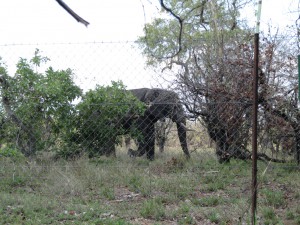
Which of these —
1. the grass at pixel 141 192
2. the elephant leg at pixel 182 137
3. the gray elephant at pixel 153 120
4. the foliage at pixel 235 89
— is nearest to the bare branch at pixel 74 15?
the grass at pixel 141 192

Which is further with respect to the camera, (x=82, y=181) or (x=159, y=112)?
(x=159, y=112)

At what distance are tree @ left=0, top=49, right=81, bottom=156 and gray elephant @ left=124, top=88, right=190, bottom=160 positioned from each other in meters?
1.55

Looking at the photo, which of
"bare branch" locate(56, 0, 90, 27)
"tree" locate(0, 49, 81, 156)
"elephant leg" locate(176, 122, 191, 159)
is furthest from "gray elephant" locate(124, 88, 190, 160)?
"bare branch" locate(56, 0, 90, 27)

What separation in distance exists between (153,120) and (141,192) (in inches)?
119

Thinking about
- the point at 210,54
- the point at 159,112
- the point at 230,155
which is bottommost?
the point at 230,155

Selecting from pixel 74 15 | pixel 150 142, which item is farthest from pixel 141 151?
pixel 74 15

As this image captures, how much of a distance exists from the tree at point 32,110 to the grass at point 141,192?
36 centimetres

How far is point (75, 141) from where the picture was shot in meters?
7.88

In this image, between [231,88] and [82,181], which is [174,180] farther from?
[231,88]

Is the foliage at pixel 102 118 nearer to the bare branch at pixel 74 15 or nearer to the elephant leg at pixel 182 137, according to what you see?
the elephant leg at pixel 182 137

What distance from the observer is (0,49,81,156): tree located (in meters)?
7.48

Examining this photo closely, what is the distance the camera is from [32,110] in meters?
7.48

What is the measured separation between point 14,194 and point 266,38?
4.97 metres

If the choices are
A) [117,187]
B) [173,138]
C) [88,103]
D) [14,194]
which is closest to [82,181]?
[117,187]
